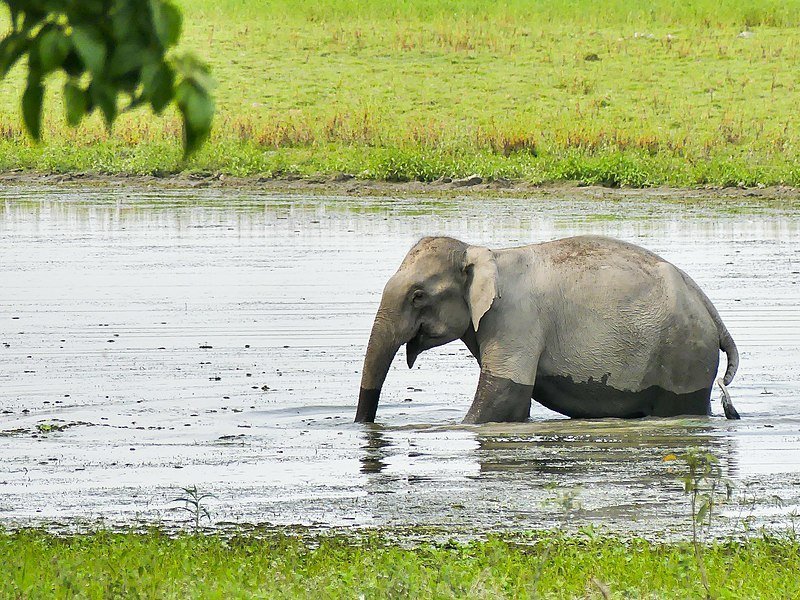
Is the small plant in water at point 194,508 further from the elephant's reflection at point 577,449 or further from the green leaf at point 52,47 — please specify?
the green leaf at point 52,47

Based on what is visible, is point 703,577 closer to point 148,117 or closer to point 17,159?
point 17,159

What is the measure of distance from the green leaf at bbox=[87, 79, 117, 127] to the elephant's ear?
7.98 metres

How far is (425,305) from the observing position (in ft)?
41.4

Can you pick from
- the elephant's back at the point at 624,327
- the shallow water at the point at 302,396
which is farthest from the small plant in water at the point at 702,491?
the elephant's back at the point at 624,327

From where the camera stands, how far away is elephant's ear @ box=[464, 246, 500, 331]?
1243 cm

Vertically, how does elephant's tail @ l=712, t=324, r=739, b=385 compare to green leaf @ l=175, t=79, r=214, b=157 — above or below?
below

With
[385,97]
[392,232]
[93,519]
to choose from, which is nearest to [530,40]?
[385,97]

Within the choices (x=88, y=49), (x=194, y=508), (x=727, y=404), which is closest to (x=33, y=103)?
(x=88, y=49)

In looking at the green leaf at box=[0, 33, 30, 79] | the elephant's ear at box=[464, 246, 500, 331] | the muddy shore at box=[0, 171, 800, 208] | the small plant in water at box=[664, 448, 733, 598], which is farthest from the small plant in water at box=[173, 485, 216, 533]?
the muddy shore at box=[0, 171, 800, 208]

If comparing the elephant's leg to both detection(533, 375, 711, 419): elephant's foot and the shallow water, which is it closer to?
the shallow water

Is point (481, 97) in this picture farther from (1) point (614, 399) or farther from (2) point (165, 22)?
(2) point (165, 22)

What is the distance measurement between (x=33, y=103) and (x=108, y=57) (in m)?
0.22

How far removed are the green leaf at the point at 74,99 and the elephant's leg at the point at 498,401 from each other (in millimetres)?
8033

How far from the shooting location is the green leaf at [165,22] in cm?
444
